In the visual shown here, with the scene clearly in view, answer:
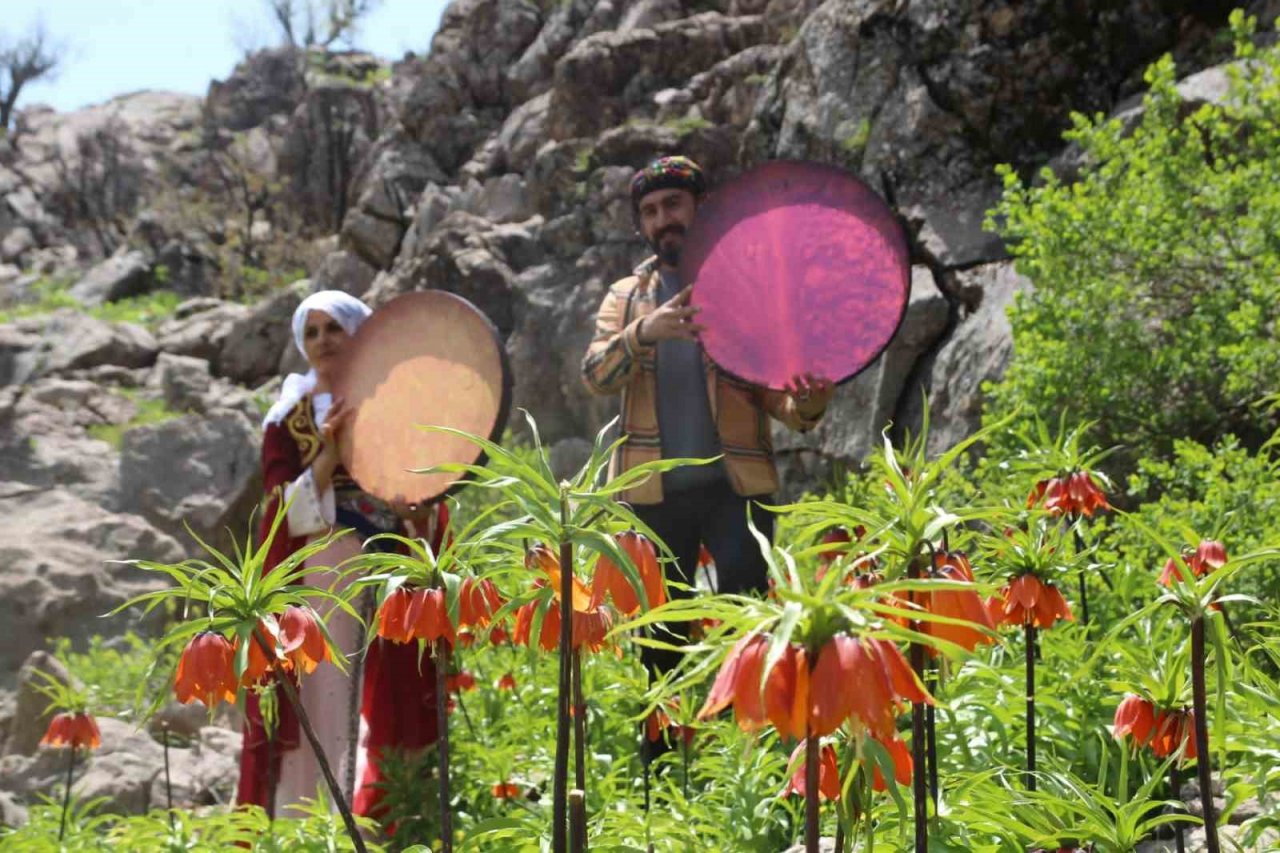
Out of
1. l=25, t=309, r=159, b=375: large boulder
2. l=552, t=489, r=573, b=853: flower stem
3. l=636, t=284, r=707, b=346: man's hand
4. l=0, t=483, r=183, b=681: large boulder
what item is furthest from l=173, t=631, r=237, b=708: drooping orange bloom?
l=25, t=309, r=159, b=375: large boulder

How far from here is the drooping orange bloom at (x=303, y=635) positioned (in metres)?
1.64

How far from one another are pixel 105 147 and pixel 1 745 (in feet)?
87.9

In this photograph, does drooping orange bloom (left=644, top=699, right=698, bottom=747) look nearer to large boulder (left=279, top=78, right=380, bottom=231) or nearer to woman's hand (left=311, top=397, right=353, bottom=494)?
woman's hand (left=311, top=397, right=353, bottom=494)

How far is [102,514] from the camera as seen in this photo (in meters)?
10.8

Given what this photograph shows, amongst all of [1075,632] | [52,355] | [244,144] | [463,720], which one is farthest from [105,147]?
[1075,632]

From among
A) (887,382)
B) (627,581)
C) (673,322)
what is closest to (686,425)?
(673,322)

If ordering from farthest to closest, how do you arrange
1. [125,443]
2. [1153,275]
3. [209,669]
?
1. [125,443]
2. [1153,275]
3. [209,669]

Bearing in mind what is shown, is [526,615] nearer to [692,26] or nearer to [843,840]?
[843,840]

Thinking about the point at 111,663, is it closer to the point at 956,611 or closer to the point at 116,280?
the point at 956,611

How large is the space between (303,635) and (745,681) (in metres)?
0.90

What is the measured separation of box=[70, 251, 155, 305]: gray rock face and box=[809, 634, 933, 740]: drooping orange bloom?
25.0m

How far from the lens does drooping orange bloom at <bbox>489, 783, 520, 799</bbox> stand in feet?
11.6

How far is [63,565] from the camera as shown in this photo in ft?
32.3

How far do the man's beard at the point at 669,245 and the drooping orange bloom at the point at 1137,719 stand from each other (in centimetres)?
259
